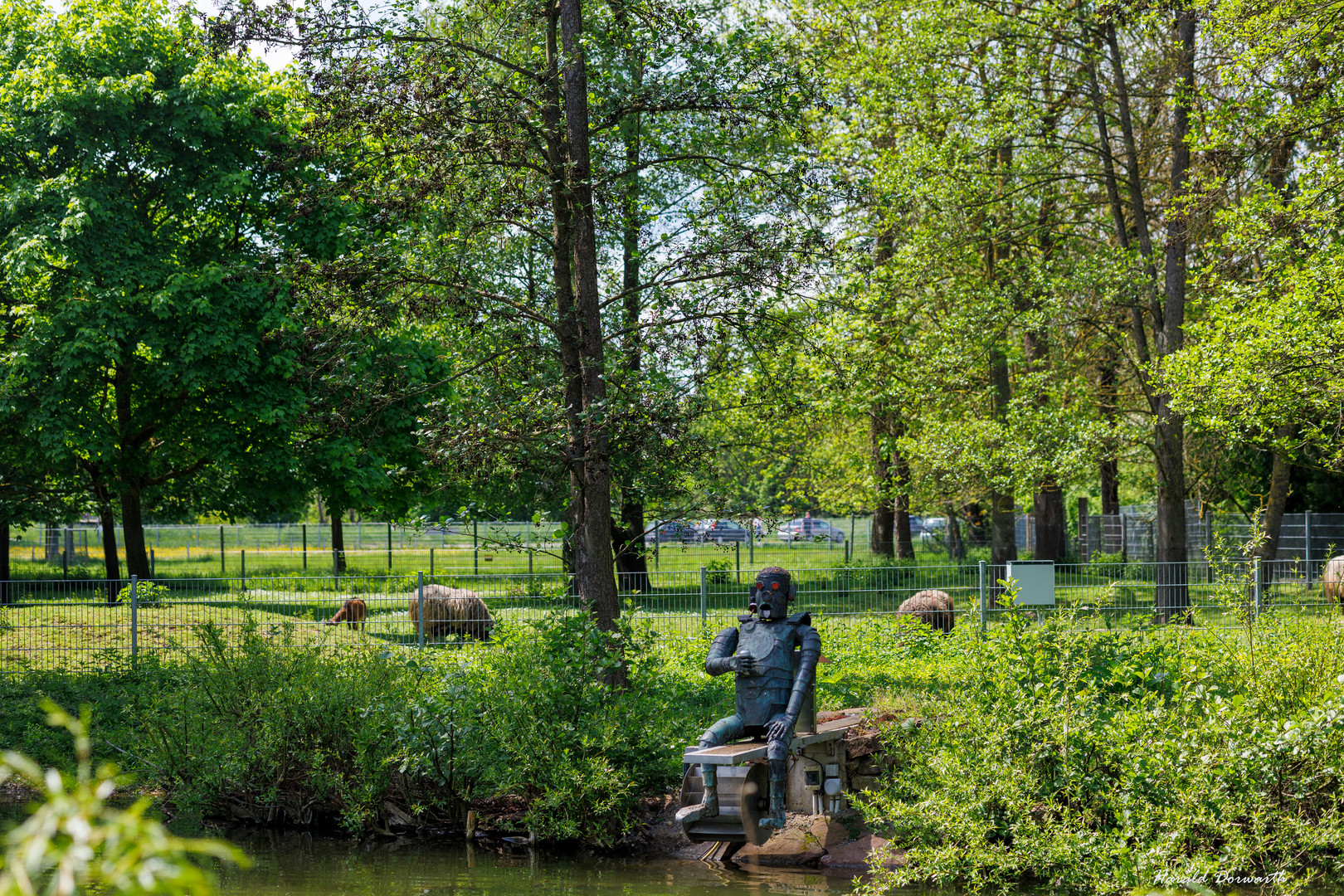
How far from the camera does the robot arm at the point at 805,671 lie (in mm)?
7945

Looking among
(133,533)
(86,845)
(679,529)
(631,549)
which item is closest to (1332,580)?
(631,549)

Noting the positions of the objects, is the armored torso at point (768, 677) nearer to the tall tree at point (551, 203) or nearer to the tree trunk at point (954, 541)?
the tall tree at point (551, 203)

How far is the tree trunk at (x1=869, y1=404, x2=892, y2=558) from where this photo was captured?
24391mm

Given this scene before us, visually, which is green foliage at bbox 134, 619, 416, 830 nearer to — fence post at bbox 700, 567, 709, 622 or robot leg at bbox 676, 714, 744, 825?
robot leg at bbox 676, 714, 744, 825

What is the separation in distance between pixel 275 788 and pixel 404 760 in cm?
136

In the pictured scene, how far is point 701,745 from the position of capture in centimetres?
811

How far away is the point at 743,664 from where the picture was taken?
26.8ft

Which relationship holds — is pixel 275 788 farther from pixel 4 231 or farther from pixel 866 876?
pixel 4 231

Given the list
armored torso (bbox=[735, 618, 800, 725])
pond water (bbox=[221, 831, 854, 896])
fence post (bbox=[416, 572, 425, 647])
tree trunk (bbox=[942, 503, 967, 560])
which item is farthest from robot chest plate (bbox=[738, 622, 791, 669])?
tree trunk (bbox=[942, 503, 967, 560])

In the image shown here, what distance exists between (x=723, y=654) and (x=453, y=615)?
898cm

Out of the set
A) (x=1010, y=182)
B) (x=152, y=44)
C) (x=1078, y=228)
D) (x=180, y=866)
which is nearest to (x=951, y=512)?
(x=1078, y=228)

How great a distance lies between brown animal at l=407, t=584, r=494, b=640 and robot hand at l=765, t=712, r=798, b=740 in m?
9.11

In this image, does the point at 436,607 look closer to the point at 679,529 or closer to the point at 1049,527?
the point at 679,529

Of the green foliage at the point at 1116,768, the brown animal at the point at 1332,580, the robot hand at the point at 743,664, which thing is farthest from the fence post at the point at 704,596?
the brown animal at the point at 1332,580
